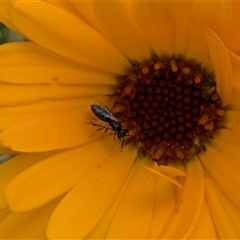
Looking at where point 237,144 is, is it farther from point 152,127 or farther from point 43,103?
point 43,103

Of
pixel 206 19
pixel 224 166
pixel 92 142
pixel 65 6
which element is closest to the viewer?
pixel 206 19

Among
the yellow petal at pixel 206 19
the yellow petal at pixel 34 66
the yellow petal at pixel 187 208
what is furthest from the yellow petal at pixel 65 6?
the yellow petal at pixel 187 208

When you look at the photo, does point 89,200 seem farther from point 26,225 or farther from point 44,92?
point 44,92

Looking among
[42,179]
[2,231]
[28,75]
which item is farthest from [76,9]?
[2,231]

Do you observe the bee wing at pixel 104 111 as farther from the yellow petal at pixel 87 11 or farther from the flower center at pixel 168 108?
the yellow petal at pixel 87 11

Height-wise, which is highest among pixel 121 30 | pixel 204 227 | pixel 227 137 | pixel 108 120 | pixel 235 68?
pixel 121 30

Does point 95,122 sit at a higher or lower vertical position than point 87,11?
lower

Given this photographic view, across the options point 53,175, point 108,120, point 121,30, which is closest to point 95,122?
point 108,120
